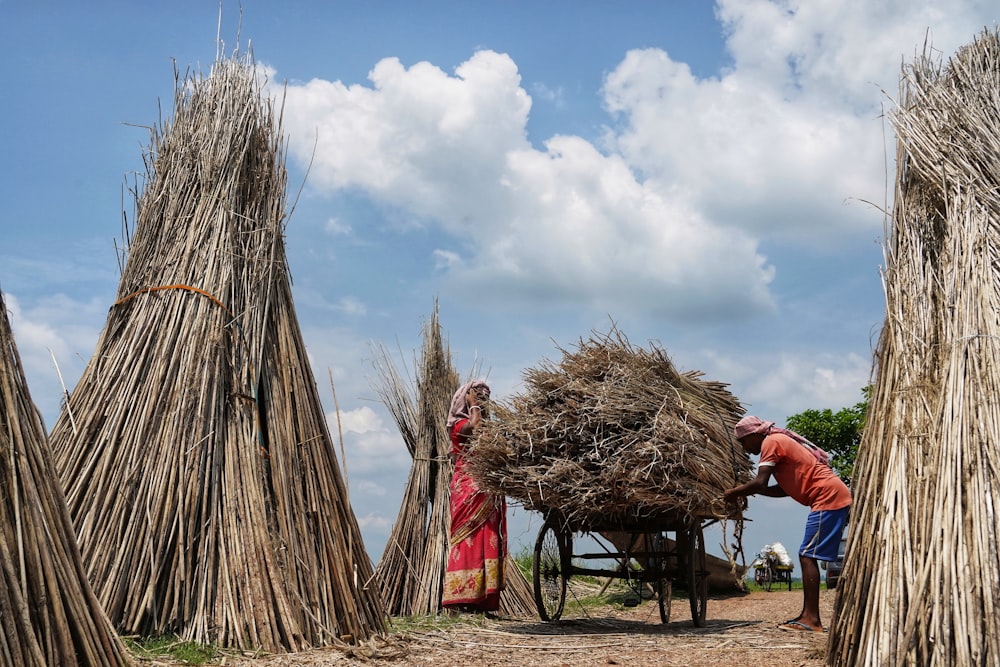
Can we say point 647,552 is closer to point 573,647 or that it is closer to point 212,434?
point 573,647

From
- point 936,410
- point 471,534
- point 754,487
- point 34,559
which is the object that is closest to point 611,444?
point 754,487

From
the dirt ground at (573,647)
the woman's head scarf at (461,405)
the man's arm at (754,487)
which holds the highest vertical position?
the woman's head scarf at (461,405)

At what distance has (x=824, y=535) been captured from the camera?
484 centimetres

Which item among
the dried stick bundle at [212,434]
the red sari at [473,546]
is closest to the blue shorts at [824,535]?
the red sari at [473,546]

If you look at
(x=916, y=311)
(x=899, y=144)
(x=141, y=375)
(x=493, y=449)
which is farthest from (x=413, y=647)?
(x=899, y=144)

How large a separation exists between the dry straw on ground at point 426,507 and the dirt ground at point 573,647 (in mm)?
772

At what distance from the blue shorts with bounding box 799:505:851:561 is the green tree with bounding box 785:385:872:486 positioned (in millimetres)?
5956

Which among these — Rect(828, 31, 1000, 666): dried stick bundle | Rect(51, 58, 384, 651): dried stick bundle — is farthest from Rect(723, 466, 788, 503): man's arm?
Rect(51, 58, 384, 651): dried stick bundle

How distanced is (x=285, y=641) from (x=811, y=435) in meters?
8.56

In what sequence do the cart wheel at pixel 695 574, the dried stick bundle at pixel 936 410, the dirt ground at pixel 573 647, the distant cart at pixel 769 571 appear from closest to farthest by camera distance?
the dried stick bundle at pixel 936 410 → the dirt ground at pixel 573 647 → the cart wheel at pixel 695 574 → the distant cart at pixel 769 571

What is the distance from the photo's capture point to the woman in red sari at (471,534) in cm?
579

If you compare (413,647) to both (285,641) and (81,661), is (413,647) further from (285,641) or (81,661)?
(81,661)

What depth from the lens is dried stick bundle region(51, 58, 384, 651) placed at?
155 inches

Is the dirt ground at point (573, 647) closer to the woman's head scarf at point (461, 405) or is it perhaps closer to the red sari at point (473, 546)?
the red sari at point (473, 546)
